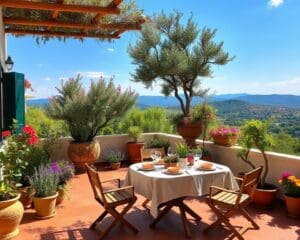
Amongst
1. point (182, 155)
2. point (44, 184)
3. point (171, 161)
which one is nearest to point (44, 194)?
point (44, 184)

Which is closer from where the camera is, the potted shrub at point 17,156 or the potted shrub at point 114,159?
the potted shrub at point 17,156

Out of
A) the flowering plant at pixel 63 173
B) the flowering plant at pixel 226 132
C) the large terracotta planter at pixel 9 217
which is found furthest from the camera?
the flowering plant at pixel 226 132

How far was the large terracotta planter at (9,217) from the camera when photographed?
12.0 feet

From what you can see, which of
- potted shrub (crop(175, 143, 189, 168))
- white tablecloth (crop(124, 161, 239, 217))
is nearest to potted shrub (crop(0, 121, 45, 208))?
white tablecloth (crop(124, 161, 239, 217))

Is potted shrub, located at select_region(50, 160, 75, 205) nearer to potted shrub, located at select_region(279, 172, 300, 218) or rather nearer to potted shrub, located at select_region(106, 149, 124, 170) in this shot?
potted shrub, located at select_region(106, 149, 124, 170)

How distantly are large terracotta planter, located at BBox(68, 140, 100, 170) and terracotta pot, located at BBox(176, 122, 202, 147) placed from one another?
2197mm

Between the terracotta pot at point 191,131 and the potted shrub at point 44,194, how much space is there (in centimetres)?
363

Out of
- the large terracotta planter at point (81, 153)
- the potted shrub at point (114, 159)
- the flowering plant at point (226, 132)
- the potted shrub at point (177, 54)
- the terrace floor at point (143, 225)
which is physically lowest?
the terrace floor at point (143, 225)

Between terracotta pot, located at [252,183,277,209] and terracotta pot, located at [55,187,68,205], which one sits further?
terracotta pot, located at [55,187,68,205]

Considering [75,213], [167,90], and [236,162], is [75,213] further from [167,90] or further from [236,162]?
[167,90]

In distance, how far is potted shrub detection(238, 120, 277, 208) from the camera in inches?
197

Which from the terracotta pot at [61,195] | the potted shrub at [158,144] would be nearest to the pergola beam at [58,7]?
the terracotta pot at [61,195]

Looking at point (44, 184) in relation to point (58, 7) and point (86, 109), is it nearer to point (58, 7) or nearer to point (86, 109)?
point (58, 7)

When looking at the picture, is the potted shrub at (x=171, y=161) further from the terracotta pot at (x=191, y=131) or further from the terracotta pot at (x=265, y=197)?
the terracotta pot at (x=191, y=131)
